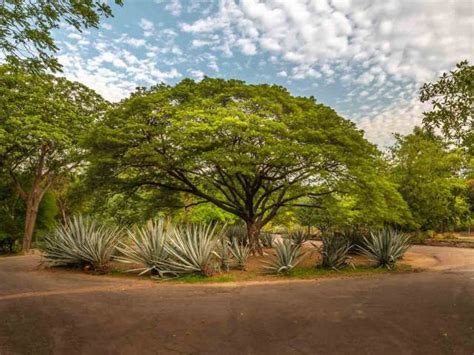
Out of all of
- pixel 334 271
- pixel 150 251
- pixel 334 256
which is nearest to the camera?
pixel 150 251

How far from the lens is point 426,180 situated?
22672 millimetres

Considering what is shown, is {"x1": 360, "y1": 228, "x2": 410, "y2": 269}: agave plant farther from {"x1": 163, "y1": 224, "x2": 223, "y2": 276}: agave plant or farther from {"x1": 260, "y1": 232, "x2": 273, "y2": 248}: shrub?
{"x1": 260, "y1": 232, "x2": 273, "y2": 248}: shrub

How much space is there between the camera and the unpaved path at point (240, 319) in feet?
15.1

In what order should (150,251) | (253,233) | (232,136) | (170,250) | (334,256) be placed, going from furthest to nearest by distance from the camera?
(253,233)
(334,256)
(232,136)
(150,251)
(170,250)

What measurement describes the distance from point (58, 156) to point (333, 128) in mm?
18180

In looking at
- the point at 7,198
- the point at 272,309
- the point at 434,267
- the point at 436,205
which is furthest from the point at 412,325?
the point at 7,198

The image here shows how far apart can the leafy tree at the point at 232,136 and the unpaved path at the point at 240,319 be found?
14.9 feet

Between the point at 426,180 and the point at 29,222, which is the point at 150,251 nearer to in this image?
the point at 29,222

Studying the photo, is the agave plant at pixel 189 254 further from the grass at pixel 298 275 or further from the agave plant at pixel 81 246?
the agave plant at pixel 81 246

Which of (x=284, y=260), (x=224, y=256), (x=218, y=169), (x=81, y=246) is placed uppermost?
(x=218, y=169)

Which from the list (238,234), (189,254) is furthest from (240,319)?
(238,234)

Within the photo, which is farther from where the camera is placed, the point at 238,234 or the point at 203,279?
the point at 238,234

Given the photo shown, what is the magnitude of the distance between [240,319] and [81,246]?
318 inches

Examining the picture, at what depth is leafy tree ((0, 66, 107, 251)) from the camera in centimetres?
1905
